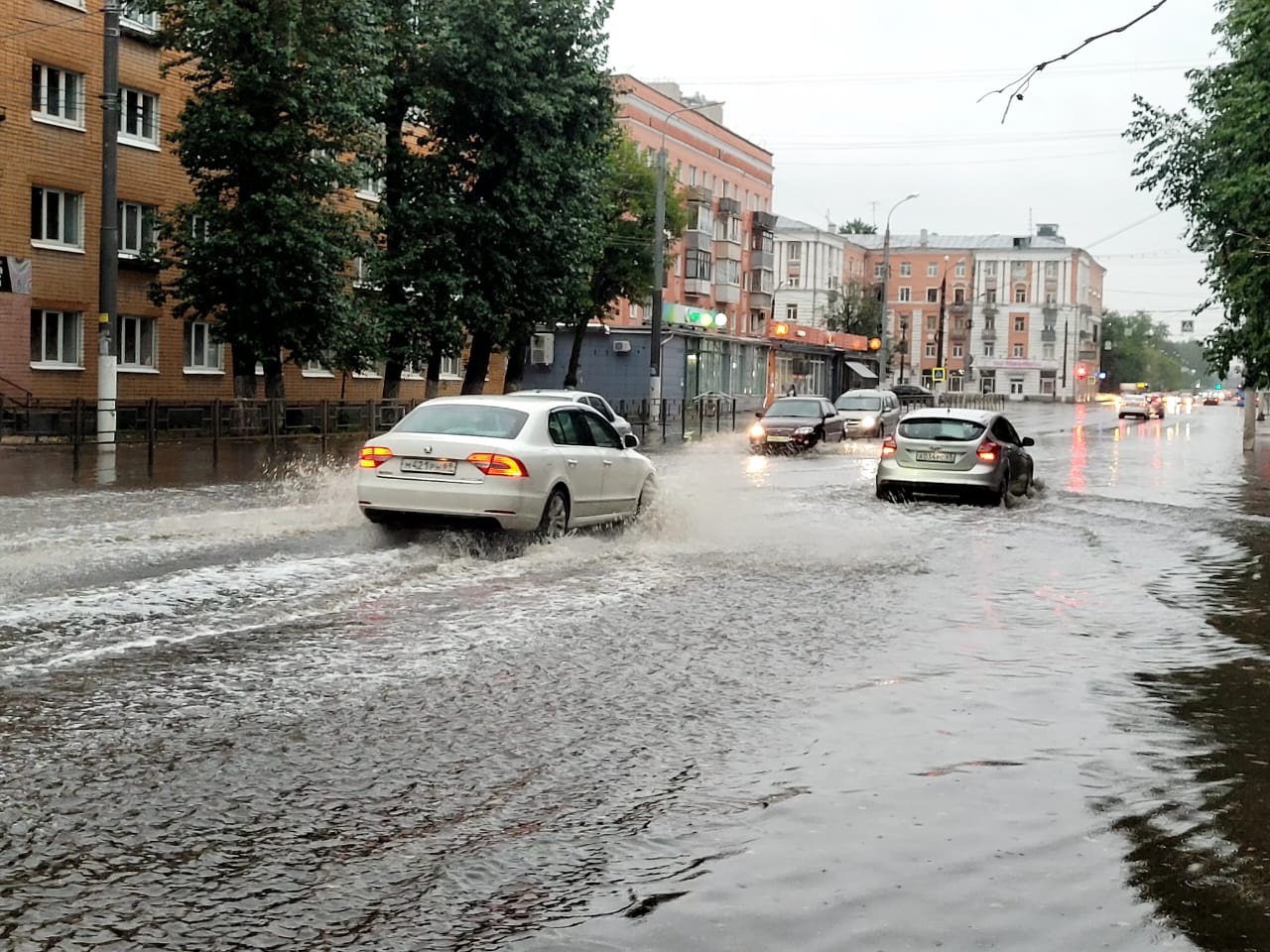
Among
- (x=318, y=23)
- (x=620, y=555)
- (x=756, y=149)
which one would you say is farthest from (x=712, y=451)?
(x=756, y=149)

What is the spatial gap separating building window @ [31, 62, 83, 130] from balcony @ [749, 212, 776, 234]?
6249cm

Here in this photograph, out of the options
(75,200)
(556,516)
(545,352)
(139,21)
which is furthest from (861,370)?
(556,516)

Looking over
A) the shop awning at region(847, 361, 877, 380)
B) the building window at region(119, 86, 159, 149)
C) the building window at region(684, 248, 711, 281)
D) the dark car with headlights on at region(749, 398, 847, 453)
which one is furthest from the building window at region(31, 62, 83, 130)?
the shop awning at region(847, 361, 877, 380)

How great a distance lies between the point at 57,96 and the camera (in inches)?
1388

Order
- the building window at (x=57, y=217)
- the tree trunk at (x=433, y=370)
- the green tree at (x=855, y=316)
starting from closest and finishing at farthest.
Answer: the building window at (x=57, y=217), the tree trunk at (x=433, y=370), the green tree at (x=855, y=316)

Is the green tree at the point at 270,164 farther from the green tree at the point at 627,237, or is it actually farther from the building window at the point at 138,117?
the green tree at the point at 627,237

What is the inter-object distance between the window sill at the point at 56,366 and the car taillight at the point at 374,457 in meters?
23.9

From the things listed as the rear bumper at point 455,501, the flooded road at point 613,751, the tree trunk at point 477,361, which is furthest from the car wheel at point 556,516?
the tree trunk at point 477,361

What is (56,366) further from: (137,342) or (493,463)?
(493,463)

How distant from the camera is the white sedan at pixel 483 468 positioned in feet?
43.2

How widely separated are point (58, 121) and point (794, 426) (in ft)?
60.7

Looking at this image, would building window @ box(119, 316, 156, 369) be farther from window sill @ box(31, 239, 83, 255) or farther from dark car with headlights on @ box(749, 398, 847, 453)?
dark car with headlights on @ box(749, 398, 847, 453)

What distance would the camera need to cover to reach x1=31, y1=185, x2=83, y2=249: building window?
3503cm

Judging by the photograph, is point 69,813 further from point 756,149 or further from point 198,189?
point 756,149
